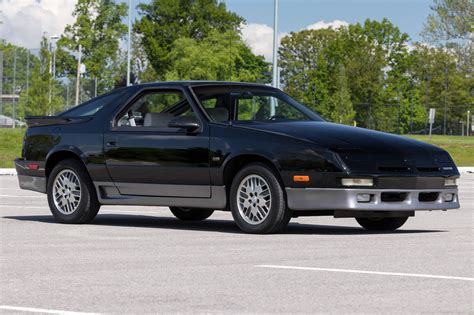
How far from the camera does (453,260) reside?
9984mm

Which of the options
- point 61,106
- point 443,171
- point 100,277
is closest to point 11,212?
point 443,171

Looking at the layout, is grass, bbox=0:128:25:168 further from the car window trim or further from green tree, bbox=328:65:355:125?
green tree, bbox=328:65:355:125

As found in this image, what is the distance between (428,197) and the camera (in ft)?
41.4

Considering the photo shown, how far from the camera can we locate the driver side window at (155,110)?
1357 cm

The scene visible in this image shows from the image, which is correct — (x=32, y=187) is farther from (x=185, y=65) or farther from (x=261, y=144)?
(x=185, y=65)

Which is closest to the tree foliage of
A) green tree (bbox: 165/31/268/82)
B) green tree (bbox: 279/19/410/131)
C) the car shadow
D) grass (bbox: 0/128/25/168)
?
green tree (bbox: 279/19/410/131)

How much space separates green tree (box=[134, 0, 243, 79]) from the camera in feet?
346

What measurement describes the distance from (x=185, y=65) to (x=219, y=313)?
8569 cm

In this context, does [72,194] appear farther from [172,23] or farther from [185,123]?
[172,23]

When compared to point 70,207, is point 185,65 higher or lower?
higher

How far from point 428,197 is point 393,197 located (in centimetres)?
50

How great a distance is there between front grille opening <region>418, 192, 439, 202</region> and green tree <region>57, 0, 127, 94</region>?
255ft

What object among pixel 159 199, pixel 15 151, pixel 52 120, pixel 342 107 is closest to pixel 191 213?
pixel 159 199

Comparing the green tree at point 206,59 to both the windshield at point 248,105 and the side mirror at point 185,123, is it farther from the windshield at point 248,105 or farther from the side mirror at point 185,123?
the side mirror at point 185,123
